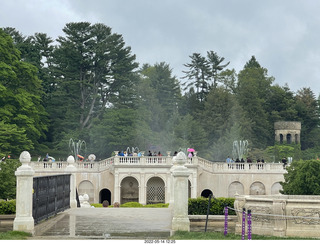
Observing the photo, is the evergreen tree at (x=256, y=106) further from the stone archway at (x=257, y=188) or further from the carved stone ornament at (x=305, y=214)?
the carved stone ornament at (x=305, y=214)

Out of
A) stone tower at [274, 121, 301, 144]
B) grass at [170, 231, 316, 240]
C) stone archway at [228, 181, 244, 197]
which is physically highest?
stone tower at [274, 121, 301, 144]

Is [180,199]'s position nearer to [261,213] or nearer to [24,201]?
[261,213]

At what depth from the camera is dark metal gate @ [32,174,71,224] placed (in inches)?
886

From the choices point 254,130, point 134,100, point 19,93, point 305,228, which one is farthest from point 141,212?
point 254,130

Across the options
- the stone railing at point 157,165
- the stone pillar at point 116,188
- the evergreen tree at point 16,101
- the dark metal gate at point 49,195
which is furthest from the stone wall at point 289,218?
the evergreen tree at point 16,101

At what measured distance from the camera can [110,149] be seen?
85.8 meters

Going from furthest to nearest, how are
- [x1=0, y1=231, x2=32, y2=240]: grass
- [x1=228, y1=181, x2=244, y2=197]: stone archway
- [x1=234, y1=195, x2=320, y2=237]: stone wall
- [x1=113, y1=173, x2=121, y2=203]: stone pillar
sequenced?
[x1=228, y1=181, x2=244, y2=197]: stone archway
[x1=113, y1=173, x2=121, y2=203]: stone pillar
[x1=234, y1=195, x2=320, y2=237]: stone wall
[x1=0, y1=231, x2=32, y2=240]: grass

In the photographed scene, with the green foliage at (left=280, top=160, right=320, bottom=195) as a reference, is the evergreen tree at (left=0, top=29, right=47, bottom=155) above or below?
above

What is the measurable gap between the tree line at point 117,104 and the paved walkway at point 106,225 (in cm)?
4238

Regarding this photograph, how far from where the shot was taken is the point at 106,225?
72.7 feet

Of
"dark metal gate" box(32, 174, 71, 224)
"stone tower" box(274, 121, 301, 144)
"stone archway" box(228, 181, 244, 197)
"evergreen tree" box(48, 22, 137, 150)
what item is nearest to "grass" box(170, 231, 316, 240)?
"dark metal gate" box(32, 174, 71, 224)

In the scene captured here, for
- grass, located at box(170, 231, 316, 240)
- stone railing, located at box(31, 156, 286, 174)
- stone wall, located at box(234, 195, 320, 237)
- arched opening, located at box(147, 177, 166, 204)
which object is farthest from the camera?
arched opening, located at box(147, 177, 166, 204)

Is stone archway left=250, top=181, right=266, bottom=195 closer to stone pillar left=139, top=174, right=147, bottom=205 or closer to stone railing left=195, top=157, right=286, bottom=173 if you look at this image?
stone railing left=195, top=157, right=286, bottom=173

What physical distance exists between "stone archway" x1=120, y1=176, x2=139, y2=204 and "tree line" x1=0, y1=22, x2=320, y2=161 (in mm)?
12200
